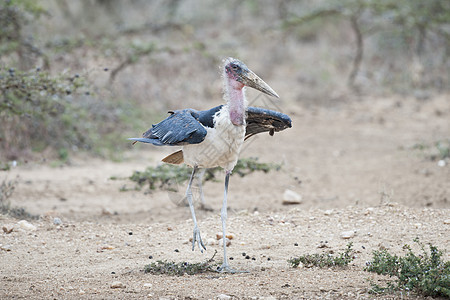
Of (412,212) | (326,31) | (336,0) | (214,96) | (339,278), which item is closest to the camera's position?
(339,278)

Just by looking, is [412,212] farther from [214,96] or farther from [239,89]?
[214,96]

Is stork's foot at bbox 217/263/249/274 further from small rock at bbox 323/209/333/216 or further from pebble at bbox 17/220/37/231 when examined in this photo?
pebble at bbox 17/220/37/231

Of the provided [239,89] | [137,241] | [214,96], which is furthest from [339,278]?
[214,96]

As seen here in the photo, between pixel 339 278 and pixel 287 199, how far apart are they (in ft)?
10.9

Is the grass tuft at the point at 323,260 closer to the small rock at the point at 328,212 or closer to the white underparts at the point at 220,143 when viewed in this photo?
the white underparts at the point at 220,143

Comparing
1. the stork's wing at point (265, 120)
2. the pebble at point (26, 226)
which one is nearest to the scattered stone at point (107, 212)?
the pebble at point (26, 226)

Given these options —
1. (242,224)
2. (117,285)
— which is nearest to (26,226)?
(117,285)

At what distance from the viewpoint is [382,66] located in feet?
53.8

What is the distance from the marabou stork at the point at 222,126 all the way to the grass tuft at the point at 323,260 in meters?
0.61

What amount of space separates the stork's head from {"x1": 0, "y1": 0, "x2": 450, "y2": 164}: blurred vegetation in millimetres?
2437

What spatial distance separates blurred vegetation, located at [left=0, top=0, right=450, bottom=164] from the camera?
9242 millimetres

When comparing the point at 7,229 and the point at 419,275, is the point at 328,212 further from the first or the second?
the point at 7,229

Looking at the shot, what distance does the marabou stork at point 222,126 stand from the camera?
16.2ft

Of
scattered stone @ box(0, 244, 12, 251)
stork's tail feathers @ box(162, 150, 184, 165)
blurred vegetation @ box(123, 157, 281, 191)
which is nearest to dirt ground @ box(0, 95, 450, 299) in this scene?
scattered stone @ box(0, 244, 12, 251)
